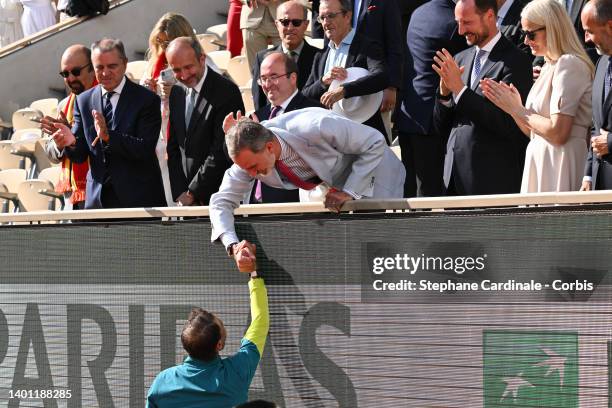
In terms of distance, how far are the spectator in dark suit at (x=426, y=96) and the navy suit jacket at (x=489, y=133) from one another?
69cm

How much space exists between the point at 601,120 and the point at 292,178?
4.94ft

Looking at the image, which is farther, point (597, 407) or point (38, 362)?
point (38, 362)

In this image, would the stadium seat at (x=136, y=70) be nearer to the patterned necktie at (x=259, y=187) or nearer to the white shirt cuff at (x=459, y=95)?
the patterned necktie at (x=259, y=187)

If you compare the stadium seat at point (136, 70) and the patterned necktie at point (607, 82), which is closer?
the patterned necktie at point (607, 82)

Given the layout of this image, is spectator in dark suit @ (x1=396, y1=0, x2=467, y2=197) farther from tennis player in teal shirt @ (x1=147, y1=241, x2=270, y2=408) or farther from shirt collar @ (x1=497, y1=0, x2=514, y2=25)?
tennis player in teal shirt @ (x1=147, y1=241, x2=270, y2=408)

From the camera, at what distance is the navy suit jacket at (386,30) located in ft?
26.1

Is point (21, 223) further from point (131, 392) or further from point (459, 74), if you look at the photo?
point (459, 74)

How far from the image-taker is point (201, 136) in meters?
7.52

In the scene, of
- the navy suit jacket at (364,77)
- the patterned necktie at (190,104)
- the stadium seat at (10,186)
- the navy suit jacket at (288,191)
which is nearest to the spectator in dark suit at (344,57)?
the navy suit jacket at (364,77)

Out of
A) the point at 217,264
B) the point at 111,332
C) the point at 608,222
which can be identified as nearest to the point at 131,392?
the point at 111,332

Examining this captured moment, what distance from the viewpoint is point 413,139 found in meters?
7.76

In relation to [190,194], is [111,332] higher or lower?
lower

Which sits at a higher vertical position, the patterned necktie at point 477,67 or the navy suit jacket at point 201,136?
the patterned necktie at point 477,67

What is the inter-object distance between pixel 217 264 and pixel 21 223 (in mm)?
1426
